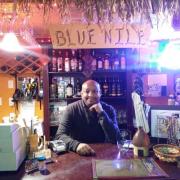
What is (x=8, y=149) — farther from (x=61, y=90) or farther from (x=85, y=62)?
(x=85, y=62)

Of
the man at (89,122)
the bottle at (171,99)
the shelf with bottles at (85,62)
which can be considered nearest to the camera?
the man at (89,122)

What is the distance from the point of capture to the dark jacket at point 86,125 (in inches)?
87.4

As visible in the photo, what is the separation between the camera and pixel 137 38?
74.4 inches

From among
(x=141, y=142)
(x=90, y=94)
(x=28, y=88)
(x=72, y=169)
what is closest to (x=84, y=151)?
(x=72, y=169)

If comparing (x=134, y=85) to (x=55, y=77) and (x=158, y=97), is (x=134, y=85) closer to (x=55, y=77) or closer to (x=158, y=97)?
(x=158, y=97)

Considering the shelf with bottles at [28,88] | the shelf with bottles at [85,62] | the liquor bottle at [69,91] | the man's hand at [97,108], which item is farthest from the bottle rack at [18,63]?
the man's hand at [97,108]

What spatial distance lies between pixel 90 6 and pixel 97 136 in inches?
52.1

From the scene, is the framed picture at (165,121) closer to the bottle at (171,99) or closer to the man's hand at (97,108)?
the man's hand at (97,108)

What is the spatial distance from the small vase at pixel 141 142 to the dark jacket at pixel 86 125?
500 mm

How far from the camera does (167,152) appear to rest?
1.55 m

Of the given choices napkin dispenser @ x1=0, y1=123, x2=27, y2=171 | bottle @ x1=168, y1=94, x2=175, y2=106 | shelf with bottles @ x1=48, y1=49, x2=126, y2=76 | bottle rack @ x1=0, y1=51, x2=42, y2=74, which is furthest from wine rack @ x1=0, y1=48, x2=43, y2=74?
Result: napkin dispenser @ x1=0, y1=123, x2=27, y2=171

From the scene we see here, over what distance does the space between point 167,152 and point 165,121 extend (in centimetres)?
22

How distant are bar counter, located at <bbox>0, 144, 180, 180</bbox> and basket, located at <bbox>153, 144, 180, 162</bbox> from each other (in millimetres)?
31

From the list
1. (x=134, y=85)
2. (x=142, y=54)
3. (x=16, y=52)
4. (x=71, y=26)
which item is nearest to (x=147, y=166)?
(x=71, y=26)
